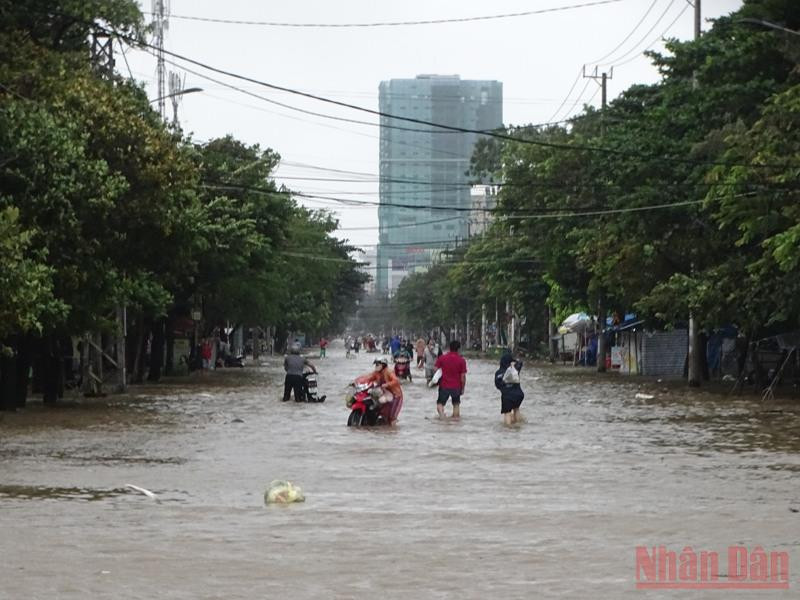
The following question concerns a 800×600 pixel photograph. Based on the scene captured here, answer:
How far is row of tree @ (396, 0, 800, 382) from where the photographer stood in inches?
1465

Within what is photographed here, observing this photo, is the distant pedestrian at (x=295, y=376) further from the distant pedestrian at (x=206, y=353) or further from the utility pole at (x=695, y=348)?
the distant pedestrian at (x=206, y=353)

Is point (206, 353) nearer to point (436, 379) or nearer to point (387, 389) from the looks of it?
point (436, 379)

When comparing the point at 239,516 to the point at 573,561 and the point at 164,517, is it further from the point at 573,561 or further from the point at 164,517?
the point at 573,561

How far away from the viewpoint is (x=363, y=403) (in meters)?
29.4

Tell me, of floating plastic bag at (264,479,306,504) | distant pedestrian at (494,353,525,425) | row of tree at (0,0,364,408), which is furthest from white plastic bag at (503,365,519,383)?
floating plastic bag at (264,479,306,504)

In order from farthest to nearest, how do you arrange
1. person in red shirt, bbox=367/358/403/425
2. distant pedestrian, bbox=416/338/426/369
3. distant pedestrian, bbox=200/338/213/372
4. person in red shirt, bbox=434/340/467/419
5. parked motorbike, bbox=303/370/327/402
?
distant pedestrian, bbox=200/338/213/372, distant pedestrian, bbox=416/338/426/369, parked motorbike, bbox=303/370/327/402, person in red shirt, bbox=434/340/467/419, person in red shirt, bbox=367/358/403/425

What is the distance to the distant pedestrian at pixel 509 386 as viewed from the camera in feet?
96.9

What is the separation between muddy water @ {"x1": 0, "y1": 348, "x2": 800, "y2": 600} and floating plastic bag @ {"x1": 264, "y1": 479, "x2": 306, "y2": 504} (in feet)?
0.61

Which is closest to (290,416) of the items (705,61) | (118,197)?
(118,197)

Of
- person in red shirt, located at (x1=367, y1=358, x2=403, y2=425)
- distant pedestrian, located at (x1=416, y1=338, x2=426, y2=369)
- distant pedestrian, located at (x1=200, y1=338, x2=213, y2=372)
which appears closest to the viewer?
person in red shirt, located at (x1=367, y1=358, x2=403, y2=425)

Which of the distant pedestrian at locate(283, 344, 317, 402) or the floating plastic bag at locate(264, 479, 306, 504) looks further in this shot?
the distant pedestrian at locate(283, 344, 317, 402)

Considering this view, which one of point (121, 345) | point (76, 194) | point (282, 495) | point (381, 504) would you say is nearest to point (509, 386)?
point (76, 194)

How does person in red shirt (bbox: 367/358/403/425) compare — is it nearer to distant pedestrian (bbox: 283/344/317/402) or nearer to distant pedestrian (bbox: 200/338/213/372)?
distant pedestrian (bbox: 283/344/317/402)

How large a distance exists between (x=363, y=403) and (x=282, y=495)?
13.6 meters
